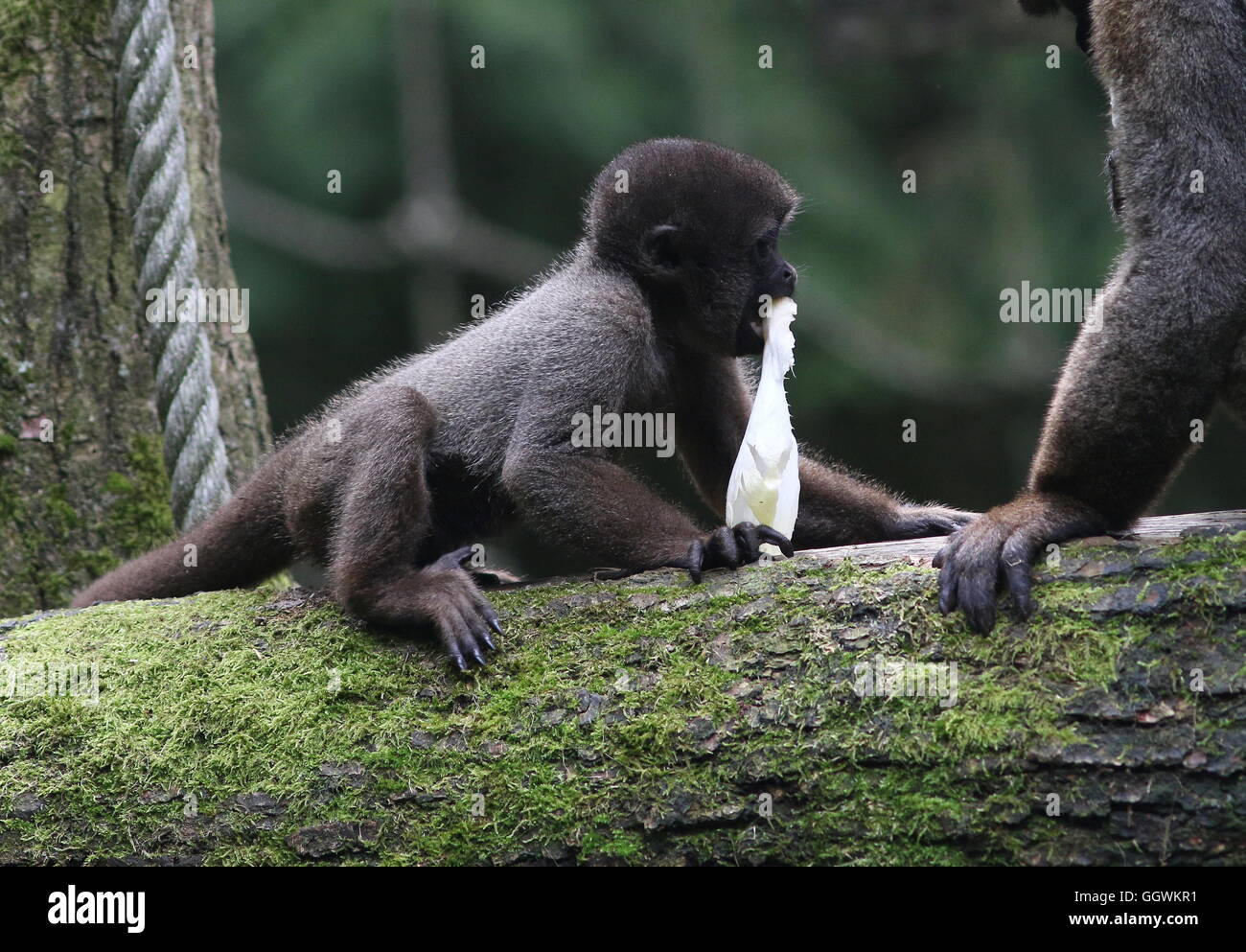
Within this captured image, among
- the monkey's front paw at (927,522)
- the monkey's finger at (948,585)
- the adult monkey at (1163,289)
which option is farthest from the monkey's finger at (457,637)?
the monkey's front paw at (927,522)

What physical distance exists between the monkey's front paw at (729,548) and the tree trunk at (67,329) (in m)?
3.47

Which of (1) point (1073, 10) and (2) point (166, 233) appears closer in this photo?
(1) point (1073, 10)

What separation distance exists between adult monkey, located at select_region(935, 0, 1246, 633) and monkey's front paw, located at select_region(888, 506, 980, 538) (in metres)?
0.95

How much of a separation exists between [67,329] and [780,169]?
8.91 metres

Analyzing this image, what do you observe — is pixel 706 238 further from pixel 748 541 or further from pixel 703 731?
pixel 703 731

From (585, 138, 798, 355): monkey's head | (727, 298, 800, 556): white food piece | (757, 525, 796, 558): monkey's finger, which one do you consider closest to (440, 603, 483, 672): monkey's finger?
(757, 525, 796, 558): monkey's finger

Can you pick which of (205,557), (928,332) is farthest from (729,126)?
(205,557)

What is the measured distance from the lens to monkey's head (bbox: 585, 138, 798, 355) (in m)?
6.13

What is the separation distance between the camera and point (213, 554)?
609 centimetres

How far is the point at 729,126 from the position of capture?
13945 millimetres

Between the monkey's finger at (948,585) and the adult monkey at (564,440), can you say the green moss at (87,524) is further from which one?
the monkey's finger at (948,585)

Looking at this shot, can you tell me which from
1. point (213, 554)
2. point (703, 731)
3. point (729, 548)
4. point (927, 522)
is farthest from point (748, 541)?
point (213, 554)

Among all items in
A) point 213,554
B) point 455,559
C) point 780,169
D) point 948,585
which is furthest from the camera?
point 780,169
